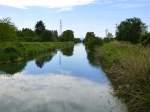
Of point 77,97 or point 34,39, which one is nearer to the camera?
point 77,97

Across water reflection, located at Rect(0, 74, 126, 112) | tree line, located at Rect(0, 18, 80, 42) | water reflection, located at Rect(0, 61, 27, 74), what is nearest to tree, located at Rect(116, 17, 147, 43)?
tree line, located at Rect(0, 18, 80, 42)

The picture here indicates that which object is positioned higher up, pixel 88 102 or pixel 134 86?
pixel 134 86

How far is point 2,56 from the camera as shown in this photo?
2722cm

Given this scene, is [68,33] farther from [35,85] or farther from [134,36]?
[35,85]

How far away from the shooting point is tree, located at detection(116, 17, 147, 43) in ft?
124

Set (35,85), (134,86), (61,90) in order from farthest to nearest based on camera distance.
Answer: (35,85) → (61,90) → (134,86)

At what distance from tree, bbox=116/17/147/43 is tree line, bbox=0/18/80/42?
13.5 metres

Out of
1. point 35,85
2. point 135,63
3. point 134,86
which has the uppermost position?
point 135,63

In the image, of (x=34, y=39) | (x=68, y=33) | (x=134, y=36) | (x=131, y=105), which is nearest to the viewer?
(x=131, y=105)

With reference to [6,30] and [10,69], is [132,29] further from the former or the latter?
[10,69]

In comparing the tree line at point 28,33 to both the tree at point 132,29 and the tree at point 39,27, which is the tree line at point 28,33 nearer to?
the tree at point 39,27

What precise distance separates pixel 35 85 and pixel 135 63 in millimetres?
6306

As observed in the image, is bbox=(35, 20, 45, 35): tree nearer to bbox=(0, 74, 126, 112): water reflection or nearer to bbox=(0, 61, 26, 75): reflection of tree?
bbox=(0, 61, 26, 75): reflection of tree

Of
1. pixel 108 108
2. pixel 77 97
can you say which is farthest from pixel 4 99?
pixel 108 108
